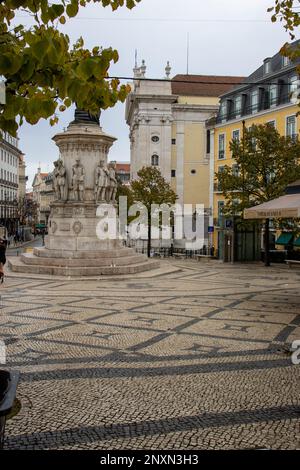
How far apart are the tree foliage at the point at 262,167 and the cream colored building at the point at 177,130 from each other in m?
34.0

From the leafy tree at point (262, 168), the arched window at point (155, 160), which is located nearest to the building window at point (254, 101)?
the leafy tree at point (262, 168)

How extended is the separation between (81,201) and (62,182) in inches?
48.5

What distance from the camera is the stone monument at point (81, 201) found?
21.3 meters

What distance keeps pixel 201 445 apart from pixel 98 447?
3.27 feet

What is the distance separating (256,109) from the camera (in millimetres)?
39844

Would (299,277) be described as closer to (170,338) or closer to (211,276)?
(211,276)

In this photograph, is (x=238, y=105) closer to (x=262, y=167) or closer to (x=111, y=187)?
(x=262, y=167)

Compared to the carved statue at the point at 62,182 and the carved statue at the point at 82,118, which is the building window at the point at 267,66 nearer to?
the carved statue at the point at 82,118

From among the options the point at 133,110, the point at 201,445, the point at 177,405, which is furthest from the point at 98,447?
the point at 133,110

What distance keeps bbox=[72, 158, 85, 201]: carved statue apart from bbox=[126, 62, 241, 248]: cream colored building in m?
38.7

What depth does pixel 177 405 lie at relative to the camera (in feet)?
18.6

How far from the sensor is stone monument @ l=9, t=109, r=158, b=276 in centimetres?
2127
